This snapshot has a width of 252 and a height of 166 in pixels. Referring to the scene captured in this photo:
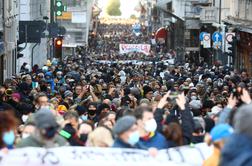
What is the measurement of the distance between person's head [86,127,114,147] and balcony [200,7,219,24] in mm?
50753

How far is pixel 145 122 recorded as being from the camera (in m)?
11.1

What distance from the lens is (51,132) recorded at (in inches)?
381

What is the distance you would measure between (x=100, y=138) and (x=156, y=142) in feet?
2.05

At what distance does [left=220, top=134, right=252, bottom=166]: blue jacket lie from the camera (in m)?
6.92

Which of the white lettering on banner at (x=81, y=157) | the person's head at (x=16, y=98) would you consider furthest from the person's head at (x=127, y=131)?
the person's head at (x=16, y=98)

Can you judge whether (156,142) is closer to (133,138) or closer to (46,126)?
(133,138)

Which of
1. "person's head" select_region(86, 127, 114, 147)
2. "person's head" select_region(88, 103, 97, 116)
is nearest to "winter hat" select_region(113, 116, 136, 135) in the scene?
"person's head" select_region(86, 127, 114, 147)

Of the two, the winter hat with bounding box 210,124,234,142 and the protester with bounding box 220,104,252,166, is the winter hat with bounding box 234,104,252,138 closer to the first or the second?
the protester with bounding box 220,104,252,166

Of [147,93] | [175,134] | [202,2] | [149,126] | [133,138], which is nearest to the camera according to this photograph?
[133,138]

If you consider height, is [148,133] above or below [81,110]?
above

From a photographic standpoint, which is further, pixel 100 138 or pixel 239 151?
pixel 100 138

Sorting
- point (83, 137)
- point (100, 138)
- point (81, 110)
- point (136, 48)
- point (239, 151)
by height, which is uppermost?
point (239, 151)

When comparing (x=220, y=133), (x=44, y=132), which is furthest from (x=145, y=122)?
(x=220, y=133)

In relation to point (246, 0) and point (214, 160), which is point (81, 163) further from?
point (246, 0)
